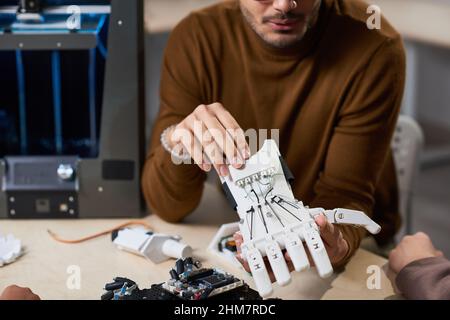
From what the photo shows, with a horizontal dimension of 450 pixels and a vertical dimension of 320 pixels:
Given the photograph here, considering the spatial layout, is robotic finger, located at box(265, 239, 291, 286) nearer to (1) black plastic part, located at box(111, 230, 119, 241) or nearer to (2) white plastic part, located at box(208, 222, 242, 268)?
(2) white plastic part, located at box(208, 222, 242, 268)

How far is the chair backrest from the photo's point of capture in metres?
1.75

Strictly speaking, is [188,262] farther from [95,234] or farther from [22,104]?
[22,104]

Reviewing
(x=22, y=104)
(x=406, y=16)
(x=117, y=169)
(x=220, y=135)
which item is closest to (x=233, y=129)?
(x=220, y=135)

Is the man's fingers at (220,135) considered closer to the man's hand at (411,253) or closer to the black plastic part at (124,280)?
the black plastic part at (124,280)

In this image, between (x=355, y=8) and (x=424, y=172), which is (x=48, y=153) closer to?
(x=355, y=8)

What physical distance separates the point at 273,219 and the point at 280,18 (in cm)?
44

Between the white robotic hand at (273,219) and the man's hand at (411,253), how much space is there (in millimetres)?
153

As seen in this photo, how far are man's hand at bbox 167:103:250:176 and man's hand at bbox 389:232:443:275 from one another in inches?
13.3

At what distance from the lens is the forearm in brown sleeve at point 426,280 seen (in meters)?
1.04

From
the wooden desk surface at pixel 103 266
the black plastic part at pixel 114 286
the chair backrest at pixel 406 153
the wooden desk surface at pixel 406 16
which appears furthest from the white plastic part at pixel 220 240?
the wooden desk surface at pixel 406 16

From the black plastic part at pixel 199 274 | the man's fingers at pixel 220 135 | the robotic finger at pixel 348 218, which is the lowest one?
the black plastic part at pixel 199 274

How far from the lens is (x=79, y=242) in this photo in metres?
1.30

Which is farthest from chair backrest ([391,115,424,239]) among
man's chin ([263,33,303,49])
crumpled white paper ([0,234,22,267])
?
crumpled white paper ([0,234,22,267])

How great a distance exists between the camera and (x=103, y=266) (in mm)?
1204
